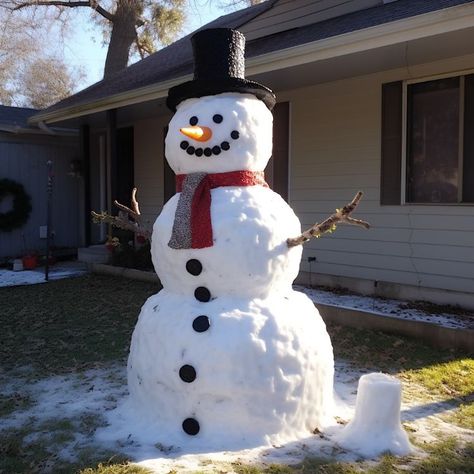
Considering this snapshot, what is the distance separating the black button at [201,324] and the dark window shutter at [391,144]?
195 inches

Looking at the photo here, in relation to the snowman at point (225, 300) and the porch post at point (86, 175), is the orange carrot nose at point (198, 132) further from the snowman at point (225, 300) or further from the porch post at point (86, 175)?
the porch post at point (86, 175)

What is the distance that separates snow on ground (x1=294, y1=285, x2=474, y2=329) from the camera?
20.3 feet

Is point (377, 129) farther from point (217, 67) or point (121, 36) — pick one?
point (121, 36)

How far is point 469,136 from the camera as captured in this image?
6.86m

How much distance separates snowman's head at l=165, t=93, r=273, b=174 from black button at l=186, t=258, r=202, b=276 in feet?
1.95

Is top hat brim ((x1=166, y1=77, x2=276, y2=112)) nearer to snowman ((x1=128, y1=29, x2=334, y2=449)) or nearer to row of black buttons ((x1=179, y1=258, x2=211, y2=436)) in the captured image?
snowman ((x1=128, y1=29, x2=334, y2=449))

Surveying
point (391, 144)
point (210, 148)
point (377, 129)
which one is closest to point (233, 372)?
point (210, 148)

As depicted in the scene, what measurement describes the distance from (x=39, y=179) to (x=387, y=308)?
31.5 ft

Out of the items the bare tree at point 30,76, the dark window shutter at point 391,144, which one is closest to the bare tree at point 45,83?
the bare tree at point 30,76

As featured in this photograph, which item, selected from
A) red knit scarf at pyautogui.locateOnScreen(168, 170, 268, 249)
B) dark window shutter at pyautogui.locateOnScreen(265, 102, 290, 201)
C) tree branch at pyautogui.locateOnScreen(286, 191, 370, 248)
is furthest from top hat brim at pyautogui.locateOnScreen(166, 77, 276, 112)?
dark window shutter at pyautogui.locateOnScreen(265, 102, 290, 201)

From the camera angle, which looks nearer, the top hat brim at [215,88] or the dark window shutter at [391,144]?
the top hat brim at [215,88]

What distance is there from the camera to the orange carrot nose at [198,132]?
339 cm

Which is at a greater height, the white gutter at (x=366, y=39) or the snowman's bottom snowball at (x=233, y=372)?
the white gutter at (x=366, y=39)

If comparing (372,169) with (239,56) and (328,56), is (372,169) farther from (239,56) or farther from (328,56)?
(239,56)
